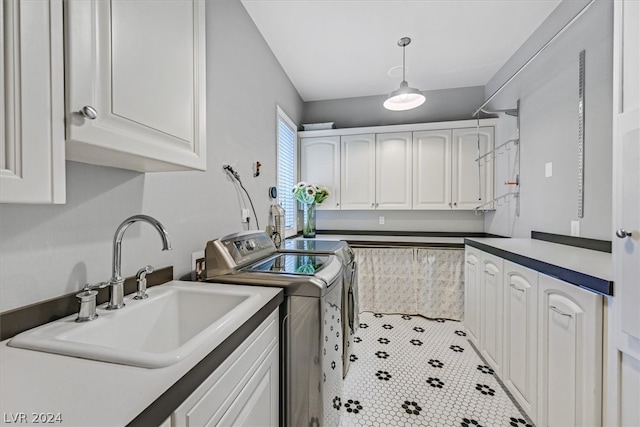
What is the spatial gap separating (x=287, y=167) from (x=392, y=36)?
1602mm

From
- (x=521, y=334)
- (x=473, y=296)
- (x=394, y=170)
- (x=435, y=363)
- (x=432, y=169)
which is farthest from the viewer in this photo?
(x=394, y=170)

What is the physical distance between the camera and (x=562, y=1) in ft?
6.52

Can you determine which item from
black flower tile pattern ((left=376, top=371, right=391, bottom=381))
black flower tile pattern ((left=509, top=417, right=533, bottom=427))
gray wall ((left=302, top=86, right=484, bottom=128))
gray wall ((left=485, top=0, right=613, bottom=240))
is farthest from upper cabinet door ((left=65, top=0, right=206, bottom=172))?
gray wall ((left=302, top=86, right=484, bottom=128))

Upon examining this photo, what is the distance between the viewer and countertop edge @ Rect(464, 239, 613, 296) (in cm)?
99

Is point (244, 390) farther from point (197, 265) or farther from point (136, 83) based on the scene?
point (136, 83)

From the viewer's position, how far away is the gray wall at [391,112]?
3.34 meters

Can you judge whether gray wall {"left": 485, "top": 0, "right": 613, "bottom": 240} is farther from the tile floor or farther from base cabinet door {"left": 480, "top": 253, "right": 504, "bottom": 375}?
the tile floor

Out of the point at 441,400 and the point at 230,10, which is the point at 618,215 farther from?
the point at 230,10

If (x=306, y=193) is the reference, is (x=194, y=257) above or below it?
below

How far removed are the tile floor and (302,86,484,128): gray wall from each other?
2.52 metres

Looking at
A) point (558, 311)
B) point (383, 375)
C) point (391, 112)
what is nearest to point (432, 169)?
point (391, 112)

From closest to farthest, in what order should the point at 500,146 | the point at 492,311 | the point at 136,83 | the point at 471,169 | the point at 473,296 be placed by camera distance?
the point at 136,83 → the point at 492,311 → the point at 473,296 → the point at 500,146 → the point at 471,169

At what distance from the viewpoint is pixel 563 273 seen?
1.20 m

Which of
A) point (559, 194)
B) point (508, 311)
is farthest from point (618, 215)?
point (559, 194)
